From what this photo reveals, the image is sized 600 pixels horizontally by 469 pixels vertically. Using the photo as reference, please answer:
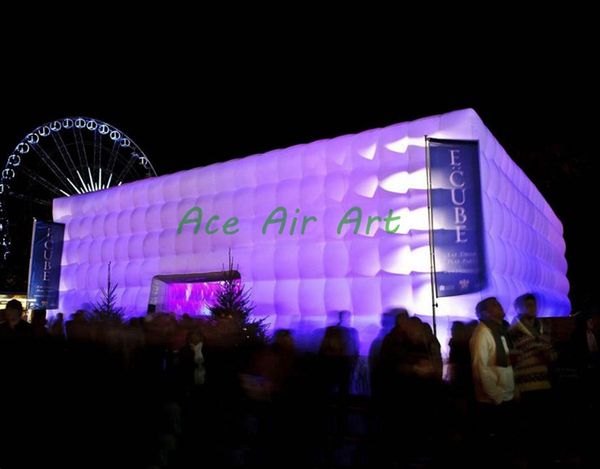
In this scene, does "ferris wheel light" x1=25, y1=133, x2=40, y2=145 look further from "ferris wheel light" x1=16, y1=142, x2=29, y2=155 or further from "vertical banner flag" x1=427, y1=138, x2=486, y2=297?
"vertical banner flag" x1=427, y1=138, x2=486, y2=297

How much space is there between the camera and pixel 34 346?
551 centimetres

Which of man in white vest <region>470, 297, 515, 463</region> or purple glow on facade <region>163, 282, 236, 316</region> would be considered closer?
man in white vest <region>470, 297, 515, 463</region>

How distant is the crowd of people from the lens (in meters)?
5.00

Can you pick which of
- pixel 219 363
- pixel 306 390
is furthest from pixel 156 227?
pixel 306 390

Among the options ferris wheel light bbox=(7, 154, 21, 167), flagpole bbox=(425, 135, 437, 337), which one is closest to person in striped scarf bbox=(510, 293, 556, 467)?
flagpole bbox=(425, 135, 437, 337)

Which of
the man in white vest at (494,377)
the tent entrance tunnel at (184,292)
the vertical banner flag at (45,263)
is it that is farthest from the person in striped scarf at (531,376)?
the vertical banner flag at (45,263)

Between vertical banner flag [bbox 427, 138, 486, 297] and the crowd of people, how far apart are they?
13.0 feet

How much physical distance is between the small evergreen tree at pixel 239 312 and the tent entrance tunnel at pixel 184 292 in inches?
63.4

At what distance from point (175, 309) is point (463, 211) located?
28.7 ft

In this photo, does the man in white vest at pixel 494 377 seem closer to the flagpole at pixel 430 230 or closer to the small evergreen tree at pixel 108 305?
the flagpole at pixel 430 230

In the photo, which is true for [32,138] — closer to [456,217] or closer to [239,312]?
[239,312]

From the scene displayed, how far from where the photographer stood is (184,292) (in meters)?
15.3

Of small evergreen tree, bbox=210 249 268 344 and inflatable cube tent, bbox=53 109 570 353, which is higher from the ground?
inflatable cube tent, bbox=53 109 570 353

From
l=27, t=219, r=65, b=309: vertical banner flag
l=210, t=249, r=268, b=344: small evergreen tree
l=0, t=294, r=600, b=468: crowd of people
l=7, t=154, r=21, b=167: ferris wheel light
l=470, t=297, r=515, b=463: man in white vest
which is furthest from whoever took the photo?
l=7, t=154, r=21, b=167: ferris wheel light
